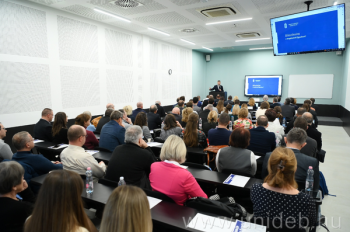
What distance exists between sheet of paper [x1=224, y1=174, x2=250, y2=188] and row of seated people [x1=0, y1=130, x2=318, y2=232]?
0.28m

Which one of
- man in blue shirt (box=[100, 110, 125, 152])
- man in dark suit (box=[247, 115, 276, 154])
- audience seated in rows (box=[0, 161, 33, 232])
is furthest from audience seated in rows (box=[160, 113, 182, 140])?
audience seated in rows (box=[0, 161, 33, 232])

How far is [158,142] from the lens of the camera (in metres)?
4.17

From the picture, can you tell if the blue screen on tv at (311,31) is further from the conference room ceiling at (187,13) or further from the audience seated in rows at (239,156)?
the audience seated in rows at (239,156)

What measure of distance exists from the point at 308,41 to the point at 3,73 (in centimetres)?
692

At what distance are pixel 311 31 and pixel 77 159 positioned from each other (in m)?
5.36

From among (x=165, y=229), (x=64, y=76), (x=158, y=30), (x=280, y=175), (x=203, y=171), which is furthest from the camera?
(x=158, y=30)

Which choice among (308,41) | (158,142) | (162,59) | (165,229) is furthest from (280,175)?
(162,59)

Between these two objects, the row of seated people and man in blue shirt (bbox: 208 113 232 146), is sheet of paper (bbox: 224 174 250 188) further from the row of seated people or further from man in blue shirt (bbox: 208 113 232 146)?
man in blue shirt (bbox: 208 113 232 146)

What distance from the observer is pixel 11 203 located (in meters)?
1.57

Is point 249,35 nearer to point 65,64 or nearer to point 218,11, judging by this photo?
point 218,11

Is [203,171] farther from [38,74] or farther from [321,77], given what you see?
[321,77]

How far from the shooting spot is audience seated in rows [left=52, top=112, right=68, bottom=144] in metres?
4.14

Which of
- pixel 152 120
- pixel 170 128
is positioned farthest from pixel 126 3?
pixel 170 128

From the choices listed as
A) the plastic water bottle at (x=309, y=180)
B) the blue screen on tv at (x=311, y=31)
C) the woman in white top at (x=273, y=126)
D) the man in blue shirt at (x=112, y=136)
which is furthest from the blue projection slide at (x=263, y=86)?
the plastic water bottle at (x=309, y=180)
